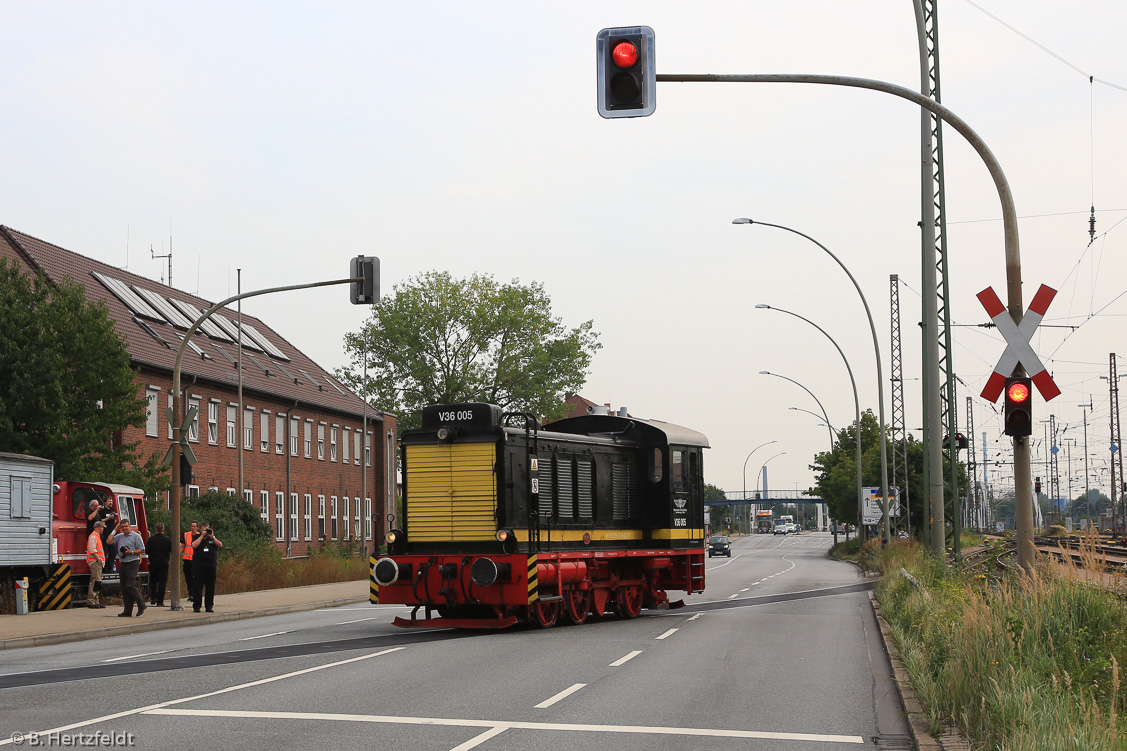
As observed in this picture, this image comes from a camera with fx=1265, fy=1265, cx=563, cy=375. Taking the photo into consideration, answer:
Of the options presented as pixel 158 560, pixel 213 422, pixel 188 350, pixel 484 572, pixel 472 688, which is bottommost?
pixel 472 688

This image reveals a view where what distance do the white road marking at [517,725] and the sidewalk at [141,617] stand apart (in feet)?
31.5

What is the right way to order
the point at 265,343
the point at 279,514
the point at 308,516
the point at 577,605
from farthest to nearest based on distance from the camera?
the point at 265,343 → the point at 308,516 → the point at 279,514 → the point at 577,605

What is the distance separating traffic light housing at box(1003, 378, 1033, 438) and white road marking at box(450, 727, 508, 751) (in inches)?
243

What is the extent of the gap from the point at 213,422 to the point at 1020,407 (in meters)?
41.3

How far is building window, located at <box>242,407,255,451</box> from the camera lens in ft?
171

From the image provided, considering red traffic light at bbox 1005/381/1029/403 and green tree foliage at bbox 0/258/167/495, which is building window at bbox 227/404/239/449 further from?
red traffic light at bbox 1005/381/1029/403

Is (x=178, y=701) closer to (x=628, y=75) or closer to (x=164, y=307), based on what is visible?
(x=628, y=75)

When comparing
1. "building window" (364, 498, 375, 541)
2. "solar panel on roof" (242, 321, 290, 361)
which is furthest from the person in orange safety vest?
"building window" (364, 498, 375, 541)

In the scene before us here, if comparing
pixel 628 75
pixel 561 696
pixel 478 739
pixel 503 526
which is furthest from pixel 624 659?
pixel 628 75

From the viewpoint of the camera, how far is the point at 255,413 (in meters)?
53.2

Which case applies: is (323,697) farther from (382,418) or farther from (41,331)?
(382,418)

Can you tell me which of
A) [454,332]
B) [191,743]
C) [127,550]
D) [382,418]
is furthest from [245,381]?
[191,743]

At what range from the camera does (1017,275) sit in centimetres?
1334

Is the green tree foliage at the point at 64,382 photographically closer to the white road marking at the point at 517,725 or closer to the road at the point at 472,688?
the road at the point at 472,688
